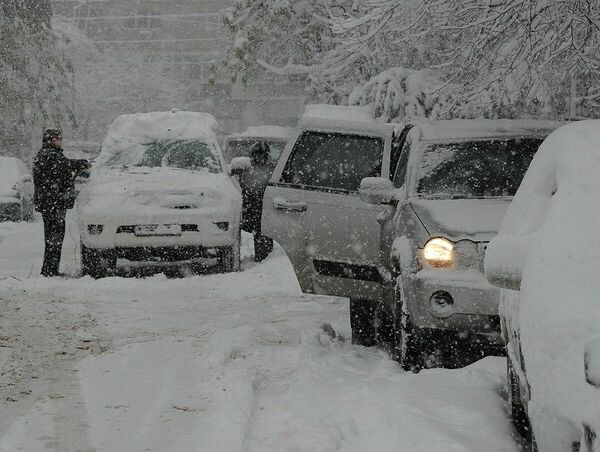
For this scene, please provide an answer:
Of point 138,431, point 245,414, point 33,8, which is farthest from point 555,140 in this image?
point 33,8

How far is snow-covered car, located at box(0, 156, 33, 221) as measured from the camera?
1995cm

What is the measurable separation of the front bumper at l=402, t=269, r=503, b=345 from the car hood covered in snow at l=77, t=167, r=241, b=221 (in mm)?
5520

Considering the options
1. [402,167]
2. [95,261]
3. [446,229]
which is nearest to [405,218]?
[446,229]

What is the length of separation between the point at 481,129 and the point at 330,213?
4.54 feet

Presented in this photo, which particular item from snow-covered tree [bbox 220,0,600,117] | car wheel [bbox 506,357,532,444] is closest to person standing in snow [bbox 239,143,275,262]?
snow-covered tree [bbox 220,0,600,117]

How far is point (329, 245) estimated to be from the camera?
7.79 meters

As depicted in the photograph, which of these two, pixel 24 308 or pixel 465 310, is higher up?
pixel 465 310

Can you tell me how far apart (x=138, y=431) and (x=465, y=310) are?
217cm

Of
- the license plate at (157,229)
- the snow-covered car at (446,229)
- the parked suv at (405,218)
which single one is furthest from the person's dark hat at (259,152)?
the snow-covered car at (446,229)

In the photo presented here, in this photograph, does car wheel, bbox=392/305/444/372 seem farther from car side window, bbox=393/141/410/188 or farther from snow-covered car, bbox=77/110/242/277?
snow-covered car, bbox=77/110/242/277

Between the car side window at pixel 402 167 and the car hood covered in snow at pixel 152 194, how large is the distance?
3.56m

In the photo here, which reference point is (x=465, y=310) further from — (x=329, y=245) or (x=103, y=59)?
(x=103, y=59)

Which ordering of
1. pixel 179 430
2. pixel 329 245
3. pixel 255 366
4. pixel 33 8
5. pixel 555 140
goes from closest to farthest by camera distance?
1. pixel 555 140
2. pixel 179 430
3. pixel 255 366
4. pixel 329 245
5. pixel 33 8

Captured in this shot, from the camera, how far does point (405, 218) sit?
692cm
